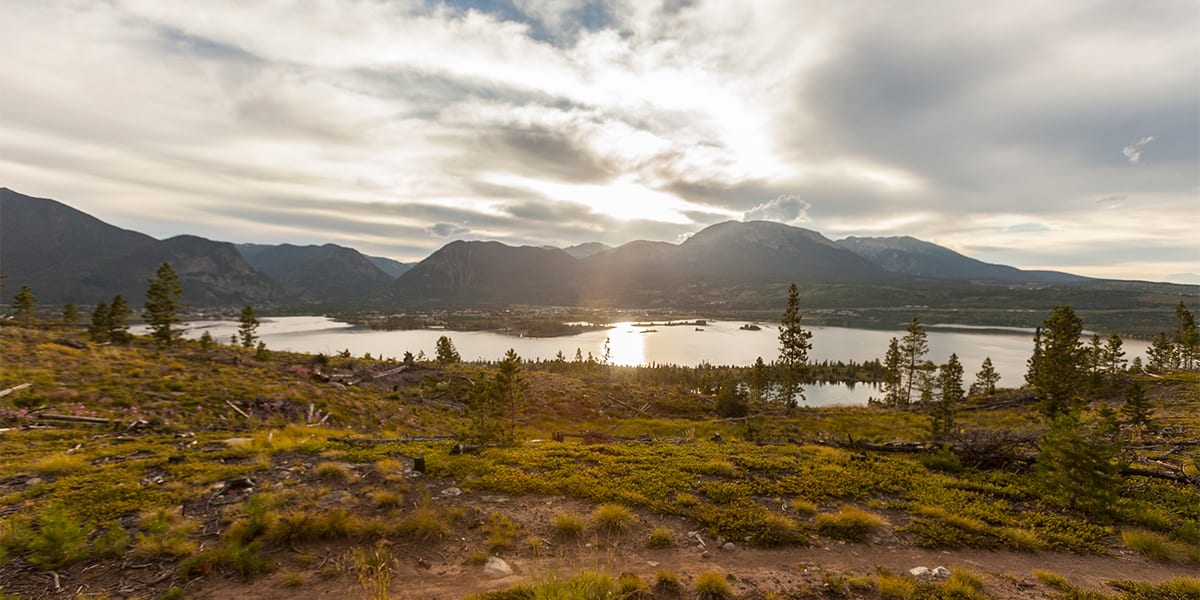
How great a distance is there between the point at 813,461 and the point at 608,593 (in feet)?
36.6

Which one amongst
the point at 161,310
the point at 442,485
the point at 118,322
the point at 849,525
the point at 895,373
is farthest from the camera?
the point at 895,373

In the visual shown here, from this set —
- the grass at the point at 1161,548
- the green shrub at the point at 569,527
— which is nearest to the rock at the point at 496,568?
the green shrub at the point at 569,527

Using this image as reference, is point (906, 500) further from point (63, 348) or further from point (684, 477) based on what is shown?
point (63, 348)

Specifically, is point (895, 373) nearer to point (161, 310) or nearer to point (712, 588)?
point (712, 588)

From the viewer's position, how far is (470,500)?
11383 millimetres

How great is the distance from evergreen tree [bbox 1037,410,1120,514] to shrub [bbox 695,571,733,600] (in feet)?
36.3

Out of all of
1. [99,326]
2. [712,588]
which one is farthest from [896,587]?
[99,326]

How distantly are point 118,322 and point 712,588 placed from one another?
59790 millimetres

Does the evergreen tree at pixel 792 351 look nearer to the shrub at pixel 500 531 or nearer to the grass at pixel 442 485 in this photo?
the grass at pixel 442 485

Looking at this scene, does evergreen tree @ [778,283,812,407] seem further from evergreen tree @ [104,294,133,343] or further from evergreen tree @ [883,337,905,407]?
evergreen tree @ [104,294,133,343]

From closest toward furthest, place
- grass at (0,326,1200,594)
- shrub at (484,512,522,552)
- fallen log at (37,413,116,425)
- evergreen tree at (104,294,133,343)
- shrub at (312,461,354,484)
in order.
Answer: grass at (0,326,1200,594), shrub at (484,512,522,552), shrub at (312,461,354,484), fallen log at (37,413,116,425), evergreen tree at (104,294,133,343)

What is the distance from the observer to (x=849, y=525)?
1031 centimetres

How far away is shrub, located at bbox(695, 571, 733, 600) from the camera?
25.0 ft

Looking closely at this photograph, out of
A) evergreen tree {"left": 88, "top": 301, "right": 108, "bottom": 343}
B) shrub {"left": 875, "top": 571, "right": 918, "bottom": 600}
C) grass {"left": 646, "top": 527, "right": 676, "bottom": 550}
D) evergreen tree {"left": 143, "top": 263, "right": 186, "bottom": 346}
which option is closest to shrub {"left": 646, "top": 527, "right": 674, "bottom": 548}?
grass {"left": 646, "top": 527, "right": 676, "bottom": 550}
